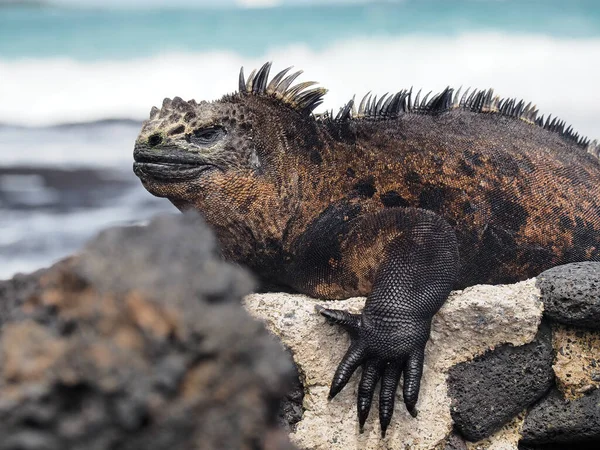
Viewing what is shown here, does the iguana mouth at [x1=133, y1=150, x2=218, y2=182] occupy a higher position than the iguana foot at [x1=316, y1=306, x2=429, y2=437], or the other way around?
the iguana mouth at [x1=133, y1=150, x2=218, y2=182]

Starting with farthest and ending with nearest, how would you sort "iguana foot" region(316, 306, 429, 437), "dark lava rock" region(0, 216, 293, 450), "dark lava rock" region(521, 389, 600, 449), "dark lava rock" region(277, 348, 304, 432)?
"dark lava rock" region(521, 389, 600, 449) → "dark lava rock" region(277, 348, 304, 432) → "iguana foot" region(316, 306, 429, 437) → "dark lava rock" region(0, 216, 293, 450)

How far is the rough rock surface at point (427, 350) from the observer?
102 inches

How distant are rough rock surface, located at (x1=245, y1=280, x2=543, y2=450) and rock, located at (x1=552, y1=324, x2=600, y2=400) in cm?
12

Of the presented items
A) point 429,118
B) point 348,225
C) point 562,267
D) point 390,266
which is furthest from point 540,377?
point 429,118

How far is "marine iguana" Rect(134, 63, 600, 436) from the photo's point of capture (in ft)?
8.36

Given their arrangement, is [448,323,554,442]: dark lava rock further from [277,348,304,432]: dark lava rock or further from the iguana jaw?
the iguana jaw

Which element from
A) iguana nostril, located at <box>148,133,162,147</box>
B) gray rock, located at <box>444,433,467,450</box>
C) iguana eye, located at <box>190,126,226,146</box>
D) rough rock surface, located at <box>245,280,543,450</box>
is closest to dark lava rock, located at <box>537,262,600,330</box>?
rough rock surface, located at <box>245,280,543,450</box>

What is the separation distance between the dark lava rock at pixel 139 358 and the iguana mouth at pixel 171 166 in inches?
63.4

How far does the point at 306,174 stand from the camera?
2.82 metres

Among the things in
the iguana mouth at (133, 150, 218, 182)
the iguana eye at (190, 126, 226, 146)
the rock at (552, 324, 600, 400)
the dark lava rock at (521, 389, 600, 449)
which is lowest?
the dark lava rock at (521, 389, 600, 449)

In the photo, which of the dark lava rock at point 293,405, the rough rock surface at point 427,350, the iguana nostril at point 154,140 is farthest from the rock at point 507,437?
the iguana nostril at point 154,140

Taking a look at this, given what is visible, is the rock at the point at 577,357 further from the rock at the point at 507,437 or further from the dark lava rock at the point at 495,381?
the rock at the point at 507,437

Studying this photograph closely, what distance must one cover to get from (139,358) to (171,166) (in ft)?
5.81

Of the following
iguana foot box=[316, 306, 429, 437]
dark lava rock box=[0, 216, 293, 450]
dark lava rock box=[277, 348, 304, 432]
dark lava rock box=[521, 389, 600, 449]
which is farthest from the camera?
dark lava rock box=[521, 389, 600, 449]
